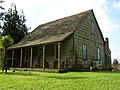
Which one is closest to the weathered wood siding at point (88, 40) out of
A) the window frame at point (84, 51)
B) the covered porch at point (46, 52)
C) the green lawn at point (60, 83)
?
the window frame at point (84, 51)

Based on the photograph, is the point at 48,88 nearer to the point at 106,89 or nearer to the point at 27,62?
the point at 106,89

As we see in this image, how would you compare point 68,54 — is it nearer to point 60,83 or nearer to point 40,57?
point 40,57

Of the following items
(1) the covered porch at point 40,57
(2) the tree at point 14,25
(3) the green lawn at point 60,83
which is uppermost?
(2) the tree at point 14,25

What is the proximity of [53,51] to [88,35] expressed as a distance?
195 inches

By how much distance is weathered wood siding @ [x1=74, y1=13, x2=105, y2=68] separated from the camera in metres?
20.6

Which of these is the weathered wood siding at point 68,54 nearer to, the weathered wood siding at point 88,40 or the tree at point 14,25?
the weathered wood siding at point 88,40

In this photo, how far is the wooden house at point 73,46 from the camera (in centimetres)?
1992

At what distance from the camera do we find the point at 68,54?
20125 millimetres

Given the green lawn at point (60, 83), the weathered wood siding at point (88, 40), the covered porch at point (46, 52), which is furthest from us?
the weathered wood siding at point (88, 40)

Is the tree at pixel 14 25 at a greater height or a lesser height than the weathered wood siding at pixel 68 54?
greater

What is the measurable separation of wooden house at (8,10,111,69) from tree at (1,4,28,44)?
455 inches

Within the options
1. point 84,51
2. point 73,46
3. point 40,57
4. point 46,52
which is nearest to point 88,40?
point 84,51

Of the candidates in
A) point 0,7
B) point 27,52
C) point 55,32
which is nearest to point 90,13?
point 55,32

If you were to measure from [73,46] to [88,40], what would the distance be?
361 centimetres
